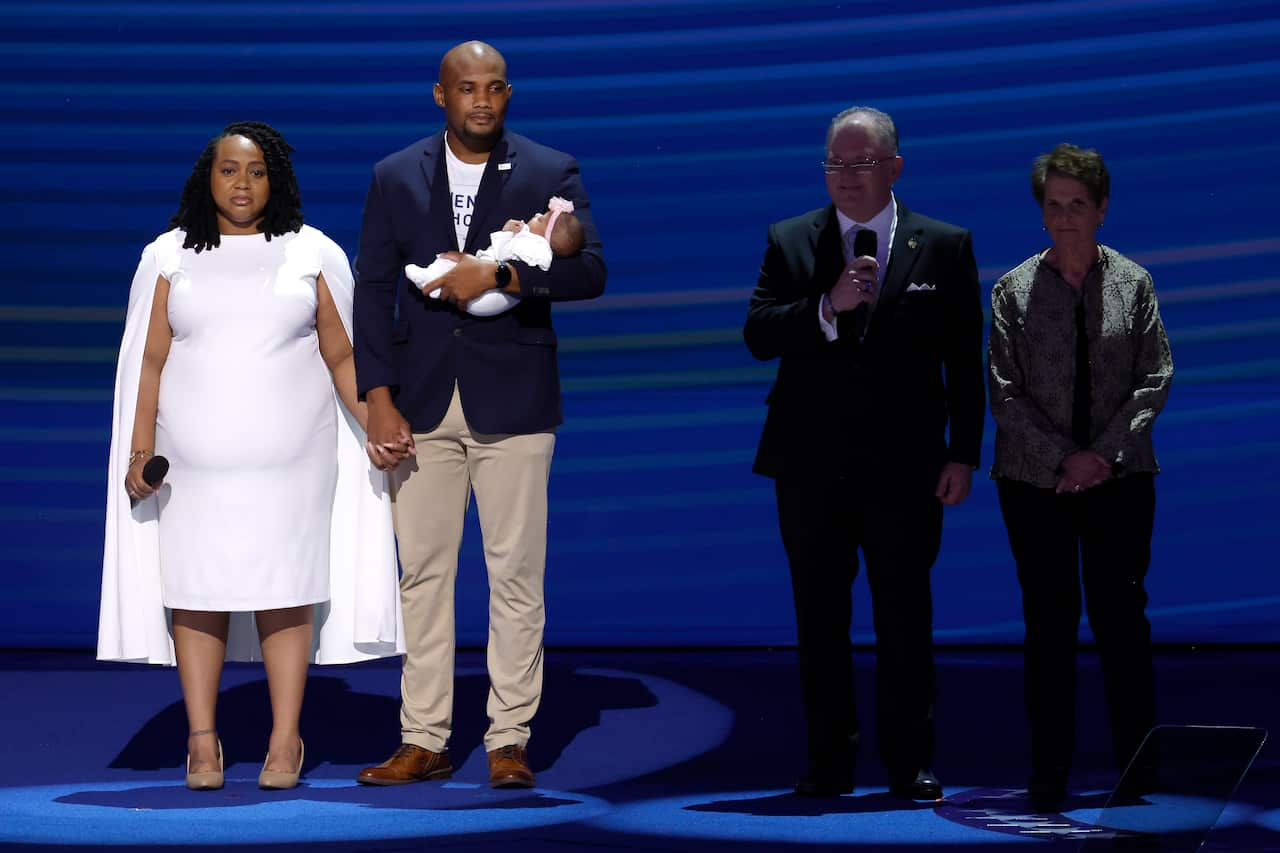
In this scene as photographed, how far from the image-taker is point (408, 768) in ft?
14.3

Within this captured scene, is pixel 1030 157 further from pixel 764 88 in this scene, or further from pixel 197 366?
pixel 197 366

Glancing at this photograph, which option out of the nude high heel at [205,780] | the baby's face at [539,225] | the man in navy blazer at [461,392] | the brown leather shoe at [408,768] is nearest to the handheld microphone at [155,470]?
the man in navy blazer at [461,392]

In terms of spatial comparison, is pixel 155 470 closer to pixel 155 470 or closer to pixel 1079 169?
pixel 155 470

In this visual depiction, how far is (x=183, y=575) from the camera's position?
171 inches

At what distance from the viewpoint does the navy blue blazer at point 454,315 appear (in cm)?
432

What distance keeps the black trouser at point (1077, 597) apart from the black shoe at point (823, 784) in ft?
1.33

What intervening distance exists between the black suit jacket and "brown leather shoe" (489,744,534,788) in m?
0.85

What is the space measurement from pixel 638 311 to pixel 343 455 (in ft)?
6.36

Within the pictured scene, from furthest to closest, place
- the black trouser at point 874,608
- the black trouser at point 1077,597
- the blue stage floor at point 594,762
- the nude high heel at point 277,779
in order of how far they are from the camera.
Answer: the nude high heel at point 277,779 < the black trouser at point 874,608 < the black trouser at point 1077,597 < the blue stage floor at point 594,762

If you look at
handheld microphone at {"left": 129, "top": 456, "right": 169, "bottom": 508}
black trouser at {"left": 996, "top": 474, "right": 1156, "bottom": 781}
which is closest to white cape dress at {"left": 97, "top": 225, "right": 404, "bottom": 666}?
handheld microphone at {"left": 129, "top": 456, "right": 169, "bottom": 508}

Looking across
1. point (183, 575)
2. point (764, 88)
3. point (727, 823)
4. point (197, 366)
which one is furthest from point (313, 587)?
point (764, 88)

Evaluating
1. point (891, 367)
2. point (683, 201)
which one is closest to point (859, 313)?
point (891, 367)

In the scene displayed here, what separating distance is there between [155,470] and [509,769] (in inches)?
39.6

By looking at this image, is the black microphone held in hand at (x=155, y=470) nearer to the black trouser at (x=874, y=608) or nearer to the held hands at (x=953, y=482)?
the black trouser at (x=874, y=608)
